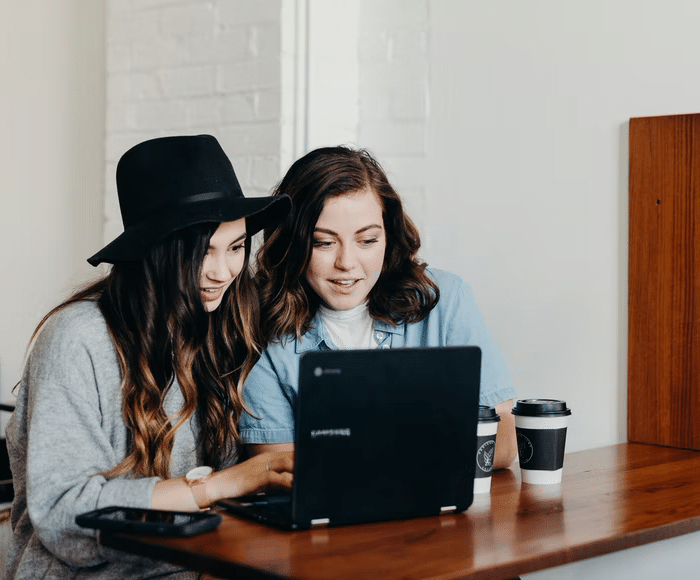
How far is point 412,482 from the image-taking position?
4.11 feet

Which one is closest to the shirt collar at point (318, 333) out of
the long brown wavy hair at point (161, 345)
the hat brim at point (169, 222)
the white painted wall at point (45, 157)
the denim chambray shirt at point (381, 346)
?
the denim chambray shirt at point (381, 346)

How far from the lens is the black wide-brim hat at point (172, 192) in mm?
1459

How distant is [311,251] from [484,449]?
56 cm

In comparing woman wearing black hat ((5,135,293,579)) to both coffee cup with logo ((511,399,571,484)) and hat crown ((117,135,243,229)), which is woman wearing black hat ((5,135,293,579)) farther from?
coffee cup with logo ((511,399,571,484))

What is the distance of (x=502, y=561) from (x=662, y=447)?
103cm

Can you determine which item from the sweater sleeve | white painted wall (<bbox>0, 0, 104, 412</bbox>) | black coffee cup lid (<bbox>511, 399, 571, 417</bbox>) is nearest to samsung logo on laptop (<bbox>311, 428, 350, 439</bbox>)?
the sweater sleeve

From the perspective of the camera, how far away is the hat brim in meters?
1.43

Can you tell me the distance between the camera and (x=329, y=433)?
1188 mm

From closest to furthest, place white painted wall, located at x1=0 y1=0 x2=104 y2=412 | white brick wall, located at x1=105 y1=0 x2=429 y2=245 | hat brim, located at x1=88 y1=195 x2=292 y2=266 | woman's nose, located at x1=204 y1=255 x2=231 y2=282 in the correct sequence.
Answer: hat brim, located at x1=88 y1=195 x2=292 y2=266
woman's nose, located at x1=204 y1=255 x2=231 y2=282
white brick wall, located at x1=105 y1=0 x2=429 y2=245
white painted wall, located at x1=0 y1=0 x2=104 y2=412

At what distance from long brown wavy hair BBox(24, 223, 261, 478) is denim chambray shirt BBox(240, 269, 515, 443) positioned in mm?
115

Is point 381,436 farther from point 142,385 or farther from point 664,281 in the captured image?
point 664,281

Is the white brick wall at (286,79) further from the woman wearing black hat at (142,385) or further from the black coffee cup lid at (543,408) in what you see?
the black coffee cup lid at (543,408)

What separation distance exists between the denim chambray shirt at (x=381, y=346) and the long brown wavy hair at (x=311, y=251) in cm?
2

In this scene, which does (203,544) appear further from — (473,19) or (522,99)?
(473,19)
